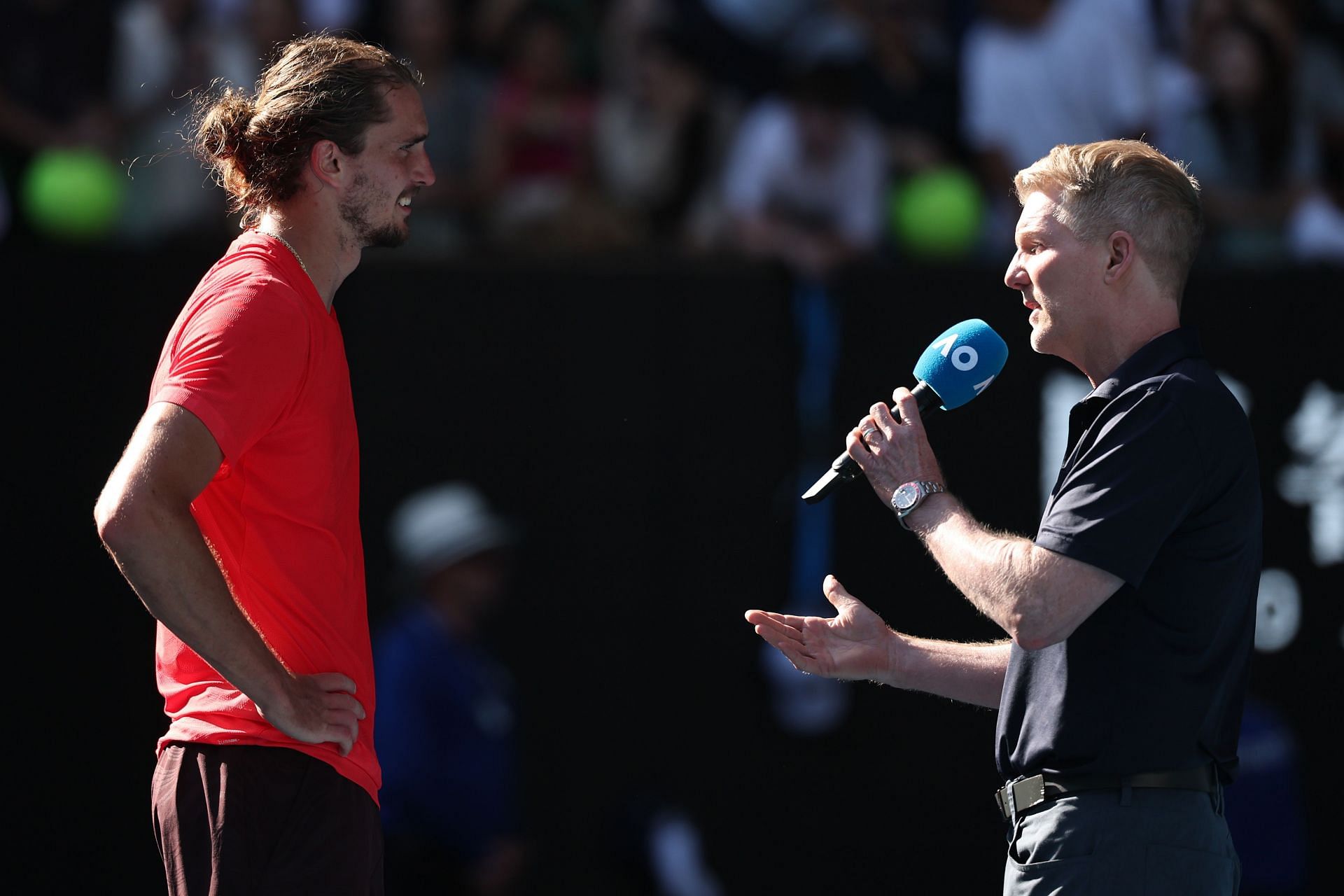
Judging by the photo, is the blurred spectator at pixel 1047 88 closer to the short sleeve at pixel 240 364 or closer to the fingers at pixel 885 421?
the fingers at pixel 885 421

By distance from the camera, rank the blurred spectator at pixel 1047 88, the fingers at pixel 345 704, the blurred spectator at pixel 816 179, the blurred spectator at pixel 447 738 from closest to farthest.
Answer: the fingers at pixel 345 704 < the blurred spectator at pixel 447 738 < the blurred spectator at pixel 816 179 < the blurred spectator at pixel 1047 88

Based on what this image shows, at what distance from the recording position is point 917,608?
261 inches

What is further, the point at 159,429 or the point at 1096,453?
the point at 1096,453

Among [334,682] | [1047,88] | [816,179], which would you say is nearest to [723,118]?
[816,179]

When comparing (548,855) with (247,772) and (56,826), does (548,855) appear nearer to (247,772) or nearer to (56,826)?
(56,826)

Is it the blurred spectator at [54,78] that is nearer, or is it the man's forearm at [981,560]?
the man's forearm at [981,560]

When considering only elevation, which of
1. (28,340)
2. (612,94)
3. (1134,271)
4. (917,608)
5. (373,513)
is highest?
(612,94)

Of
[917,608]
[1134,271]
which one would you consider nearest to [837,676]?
[1134,271]

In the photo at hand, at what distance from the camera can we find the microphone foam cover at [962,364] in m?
3.02

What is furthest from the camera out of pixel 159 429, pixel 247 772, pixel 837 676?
pixel 837 676

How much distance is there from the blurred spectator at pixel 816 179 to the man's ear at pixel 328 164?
3981mm

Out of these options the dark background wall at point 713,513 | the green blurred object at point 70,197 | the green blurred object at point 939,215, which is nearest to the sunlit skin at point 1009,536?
the dark background wall at point 713,513

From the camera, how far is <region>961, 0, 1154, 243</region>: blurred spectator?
6934 mm

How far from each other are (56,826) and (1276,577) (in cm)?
512
